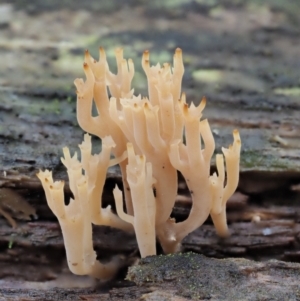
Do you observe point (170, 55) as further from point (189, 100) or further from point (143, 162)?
point (143, 162)

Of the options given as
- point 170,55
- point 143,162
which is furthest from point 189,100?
point 143,162

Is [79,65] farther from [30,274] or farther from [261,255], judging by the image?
[261,255]

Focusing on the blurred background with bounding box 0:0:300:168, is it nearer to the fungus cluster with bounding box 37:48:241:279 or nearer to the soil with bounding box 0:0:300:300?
the soil with bounding box 0:0:300:300

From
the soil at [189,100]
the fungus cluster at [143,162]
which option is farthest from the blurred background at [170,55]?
the fungus cluster at [143,162]

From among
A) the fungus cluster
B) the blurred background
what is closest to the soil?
the blurred background

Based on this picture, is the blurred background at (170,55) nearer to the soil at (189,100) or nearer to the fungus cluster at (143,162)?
the soil at (189,100)

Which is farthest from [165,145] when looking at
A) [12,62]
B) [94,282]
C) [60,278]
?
[12,62]

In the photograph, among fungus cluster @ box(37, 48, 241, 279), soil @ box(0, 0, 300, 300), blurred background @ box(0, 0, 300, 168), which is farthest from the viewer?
blurred background @ box(0, 0, 300, 168)

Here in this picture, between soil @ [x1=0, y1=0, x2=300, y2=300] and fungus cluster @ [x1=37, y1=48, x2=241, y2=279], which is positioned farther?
soil @ [x1=0, y1=0, x2=300, y2=300]
